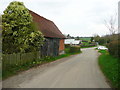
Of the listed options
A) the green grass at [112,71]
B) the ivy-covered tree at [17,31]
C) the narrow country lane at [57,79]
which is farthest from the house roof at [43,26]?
the green grass at [112,71]

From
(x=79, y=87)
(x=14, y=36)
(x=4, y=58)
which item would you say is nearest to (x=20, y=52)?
(x=14, y=36)

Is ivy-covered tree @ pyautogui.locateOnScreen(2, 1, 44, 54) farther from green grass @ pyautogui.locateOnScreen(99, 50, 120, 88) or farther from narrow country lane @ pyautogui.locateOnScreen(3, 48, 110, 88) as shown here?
green grass @ pyautogui.locateOnScreen(99, 50, 120, 88)

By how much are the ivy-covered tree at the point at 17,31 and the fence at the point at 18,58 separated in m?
0.53

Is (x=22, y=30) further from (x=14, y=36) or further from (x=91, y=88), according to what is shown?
(x=91, y=88)

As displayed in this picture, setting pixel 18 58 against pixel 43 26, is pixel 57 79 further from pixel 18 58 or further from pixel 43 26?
pixel 43 26

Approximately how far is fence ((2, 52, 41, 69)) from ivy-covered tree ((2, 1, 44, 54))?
0.53 m

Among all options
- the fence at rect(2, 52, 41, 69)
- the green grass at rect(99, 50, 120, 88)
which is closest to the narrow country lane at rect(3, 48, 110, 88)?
the green grass at rect(99, 50, 120, 88)

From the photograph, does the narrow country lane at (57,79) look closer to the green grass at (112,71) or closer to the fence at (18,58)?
the green grass at (112,71)

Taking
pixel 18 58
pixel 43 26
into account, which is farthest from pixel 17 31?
pixel 43 26

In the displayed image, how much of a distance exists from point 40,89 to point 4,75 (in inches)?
122

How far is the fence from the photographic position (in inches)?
344

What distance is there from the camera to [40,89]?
5438 mm

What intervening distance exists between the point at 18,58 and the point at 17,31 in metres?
2.74

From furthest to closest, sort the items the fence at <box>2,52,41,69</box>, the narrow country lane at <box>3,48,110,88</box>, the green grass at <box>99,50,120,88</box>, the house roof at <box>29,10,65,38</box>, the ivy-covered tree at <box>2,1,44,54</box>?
the house roof at <box>29,10,65,38</box> < the ivy-covered tree at <box>2,1,44,54</box> < the fence at <box>2,52,41,69</box> < the green grass at <box>99,50,120,88</box> < the narrow country lane at <box>3,48,110,88</box>
